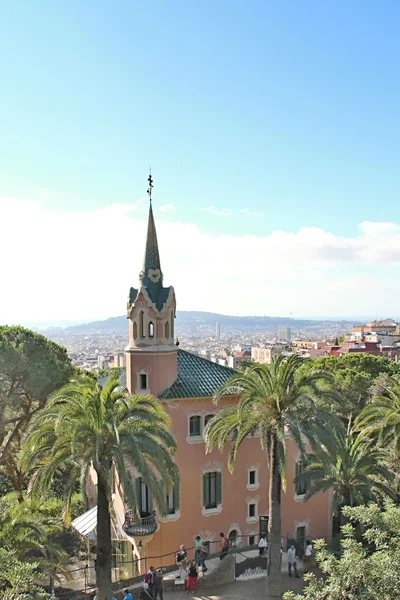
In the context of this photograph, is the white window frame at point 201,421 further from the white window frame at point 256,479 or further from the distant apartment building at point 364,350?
the distant apartment building at point 364,350

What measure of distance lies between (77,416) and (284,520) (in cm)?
1335

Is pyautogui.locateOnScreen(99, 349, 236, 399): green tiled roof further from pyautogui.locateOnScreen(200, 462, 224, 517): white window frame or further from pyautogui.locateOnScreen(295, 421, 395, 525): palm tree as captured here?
pyautogui.locateOnScreen(295, 421, 395, 525): palm tree

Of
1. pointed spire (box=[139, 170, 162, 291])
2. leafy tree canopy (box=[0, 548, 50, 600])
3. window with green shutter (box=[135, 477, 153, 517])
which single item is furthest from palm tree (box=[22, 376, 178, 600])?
pointed spire (box=[139, 170, 162, 291])

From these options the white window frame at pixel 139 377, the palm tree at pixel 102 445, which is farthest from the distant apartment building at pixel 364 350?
the palm tree at pixel 102 445

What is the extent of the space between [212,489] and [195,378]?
490 cm

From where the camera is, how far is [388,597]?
9031 millimetres

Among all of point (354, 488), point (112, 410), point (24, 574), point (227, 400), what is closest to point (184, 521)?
point (227, 400)

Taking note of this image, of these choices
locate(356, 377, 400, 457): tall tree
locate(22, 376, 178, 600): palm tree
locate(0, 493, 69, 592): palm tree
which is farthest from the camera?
locate(356, 377, 400, 457): tall tree

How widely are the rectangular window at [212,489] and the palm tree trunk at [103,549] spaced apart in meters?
7.32

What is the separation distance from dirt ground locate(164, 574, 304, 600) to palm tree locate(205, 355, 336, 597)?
2.01 feet

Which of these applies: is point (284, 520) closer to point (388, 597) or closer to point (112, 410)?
point (112, 410)

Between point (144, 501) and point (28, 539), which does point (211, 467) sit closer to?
point (144, 501)

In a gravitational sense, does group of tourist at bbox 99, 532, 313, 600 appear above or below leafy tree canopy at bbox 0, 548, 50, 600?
below

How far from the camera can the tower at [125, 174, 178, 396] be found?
71.9 feet
